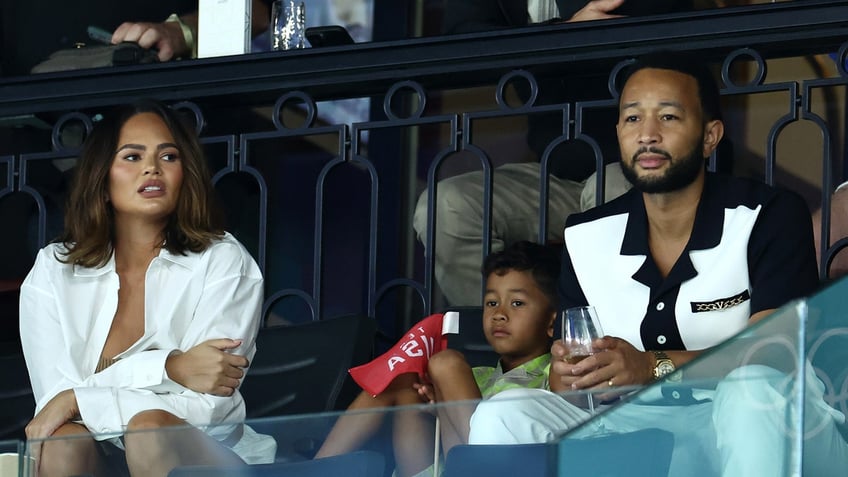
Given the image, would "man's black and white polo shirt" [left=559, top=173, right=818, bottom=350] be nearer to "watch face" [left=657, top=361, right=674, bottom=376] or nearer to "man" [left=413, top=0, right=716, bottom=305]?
"watch face" [left=657, top=361, right=674, bottom=376]

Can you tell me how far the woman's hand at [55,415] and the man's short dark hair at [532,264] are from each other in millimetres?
1103

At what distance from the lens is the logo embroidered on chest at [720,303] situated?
3424mm

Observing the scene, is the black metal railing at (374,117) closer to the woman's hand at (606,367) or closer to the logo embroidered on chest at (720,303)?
the logo embroidered on chest at (720,303)

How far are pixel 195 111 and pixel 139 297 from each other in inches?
27.3

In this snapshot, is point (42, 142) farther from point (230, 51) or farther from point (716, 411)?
point (716, 411)

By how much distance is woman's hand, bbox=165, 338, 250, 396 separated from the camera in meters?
3.52

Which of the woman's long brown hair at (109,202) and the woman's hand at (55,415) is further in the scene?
the woman's long brown hair at (109,202)

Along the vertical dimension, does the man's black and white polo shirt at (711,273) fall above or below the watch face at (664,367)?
above

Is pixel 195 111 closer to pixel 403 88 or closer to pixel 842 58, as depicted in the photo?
pixel 403 88

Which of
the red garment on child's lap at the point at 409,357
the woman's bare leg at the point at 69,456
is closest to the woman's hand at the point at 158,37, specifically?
the red garment on child's lap at the point at 409,357

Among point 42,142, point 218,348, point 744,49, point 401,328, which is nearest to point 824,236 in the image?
point 744,49

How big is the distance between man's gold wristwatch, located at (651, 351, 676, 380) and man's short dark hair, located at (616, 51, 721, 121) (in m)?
0.61

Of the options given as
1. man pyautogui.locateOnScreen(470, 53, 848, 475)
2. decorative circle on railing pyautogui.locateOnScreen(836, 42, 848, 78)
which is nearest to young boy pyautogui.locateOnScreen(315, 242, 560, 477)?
man pyautogui.locateOnScreen(470, 53, 848, 475)

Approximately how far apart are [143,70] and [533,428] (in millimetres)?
2449
